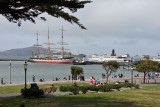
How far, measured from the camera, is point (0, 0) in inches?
366

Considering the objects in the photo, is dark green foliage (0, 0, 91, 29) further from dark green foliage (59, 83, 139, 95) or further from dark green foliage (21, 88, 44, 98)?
dark green foliage (59, 83, 139, 95)

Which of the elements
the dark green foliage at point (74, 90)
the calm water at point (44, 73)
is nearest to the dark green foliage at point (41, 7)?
the dark green foliage at point (74, 90)

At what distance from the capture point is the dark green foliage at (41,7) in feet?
30.5

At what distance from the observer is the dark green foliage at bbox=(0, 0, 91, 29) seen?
9.30 metres

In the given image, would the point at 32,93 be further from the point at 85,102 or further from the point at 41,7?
the point at 41,7

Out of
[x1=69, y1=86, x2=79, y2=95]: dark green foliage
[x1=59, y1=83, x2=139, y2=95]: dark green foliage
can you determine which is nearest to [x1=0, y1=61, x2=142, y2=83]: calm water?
[x1=59, y1=83, x2=139, y2=95]: dark green foliage

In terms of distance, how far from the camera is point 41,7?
9805mm

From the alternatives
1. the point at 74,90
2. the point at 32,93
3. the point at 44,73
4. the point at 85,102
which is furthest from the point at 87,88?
the point at 44,73

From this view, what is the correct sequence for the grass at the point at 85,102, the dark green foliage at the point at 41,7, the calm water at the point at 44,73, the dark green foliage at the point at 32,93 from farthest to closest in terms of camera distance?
the calm water at the point at 44,73 → the dark green foliage at the point at 32,93 → the grass at the point at 85,102 → the dark green foliage at the point at 41,7

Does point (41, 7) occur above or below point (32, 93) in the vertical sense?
above

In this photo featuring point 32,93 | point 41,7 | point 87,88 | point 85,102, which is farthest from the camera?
point 87,88

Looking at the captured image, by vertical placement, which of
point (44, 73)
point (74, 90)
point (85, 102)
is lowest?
point (44, 73)

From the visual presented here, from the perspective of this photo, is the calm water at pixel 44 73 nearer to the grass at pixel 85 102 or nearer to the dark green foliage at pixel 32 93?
the dark green foliage at pixel 32 93

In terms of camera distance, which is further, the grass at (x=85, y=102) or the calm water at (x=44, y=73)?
the calm water at (x=44, y=73)
